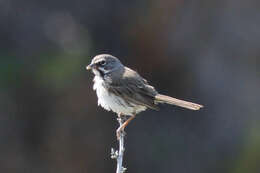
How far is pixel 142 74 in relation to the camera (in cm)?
1588

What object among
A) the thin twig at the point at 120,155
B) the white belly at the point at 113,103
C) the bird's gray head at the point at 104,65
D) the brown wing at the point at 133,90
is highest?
the bird's gray head at the point at 104,65

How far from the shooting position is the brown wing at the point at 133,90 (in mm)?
9422

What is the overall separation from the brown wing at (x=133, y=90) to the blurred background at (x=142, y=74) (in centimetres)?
607

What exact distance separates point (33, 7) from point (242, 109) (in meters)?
5.22

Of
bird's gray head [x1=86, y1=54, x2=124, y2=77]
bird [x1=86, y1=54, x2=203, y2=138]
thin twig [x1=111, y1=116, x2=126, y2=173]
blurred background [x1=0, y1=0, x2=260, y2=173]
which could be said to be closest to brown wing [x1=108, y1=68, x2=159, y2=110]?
bird [x1=86, y1=54, x2=203, y2=138]

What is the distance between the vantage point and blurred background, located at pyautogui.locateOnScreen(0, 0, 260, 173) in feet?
52.0

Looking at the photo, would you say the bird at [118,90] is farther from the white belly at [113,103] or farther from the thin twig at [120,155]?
the thin twig at [120,155]

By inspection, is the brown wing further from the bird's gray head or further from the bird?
the bird's gray head

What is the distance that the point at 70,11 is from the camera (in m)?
16.9

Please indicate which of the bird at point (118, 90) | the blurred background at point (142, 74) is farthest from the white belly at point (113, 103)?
the blurred background at point (142, 74)

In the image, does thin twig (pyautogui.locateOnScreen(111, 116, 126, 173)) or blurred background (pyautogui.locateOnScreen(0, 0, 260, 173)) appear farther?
blurred background (pyautogui.locateOnScreen(0, 0, 260, 173))

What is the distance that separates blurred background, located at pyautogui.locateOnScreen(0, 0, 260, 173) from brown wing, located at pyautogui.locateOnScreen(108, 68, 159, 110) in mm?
6068

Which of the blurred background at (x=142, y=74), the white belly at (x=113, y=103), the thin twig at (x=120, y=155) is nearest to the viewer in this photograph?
the thin twig at (x=120, y=155)

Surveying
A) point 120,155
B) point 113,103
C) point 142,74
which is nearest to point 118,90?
point 113,103
